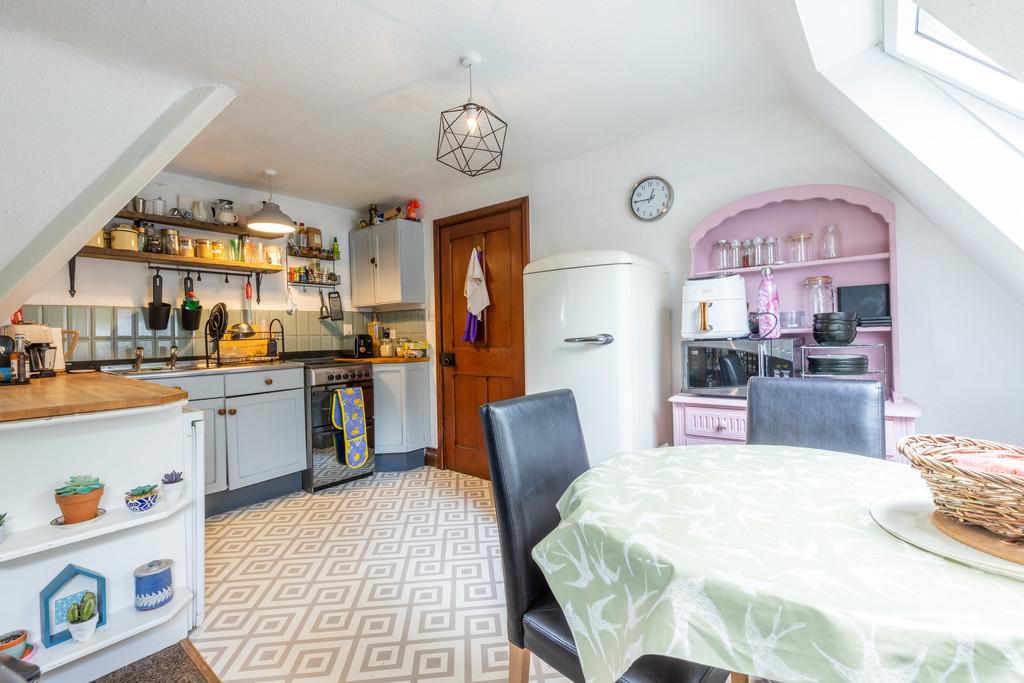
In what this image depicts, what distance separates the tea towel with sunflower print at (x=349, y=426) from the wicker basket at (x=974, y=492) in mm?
3312

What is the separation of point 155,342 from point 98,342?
0.30 meters

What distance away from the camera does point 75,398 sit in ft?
5.23

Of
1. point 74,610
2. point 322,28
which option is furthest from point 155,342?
point 322,28

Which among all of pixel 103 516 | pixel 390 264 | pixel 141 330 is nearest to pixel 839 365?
pixel 103 516

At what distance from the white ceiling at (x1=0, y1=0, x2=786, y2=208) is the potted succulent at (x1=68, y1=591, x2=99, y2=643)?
2026mm

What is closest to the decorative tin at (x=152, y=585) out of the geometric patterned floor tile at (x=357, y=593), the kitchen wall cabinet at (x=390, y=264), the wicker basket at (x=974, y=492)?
the geometric patterned floor tile at (x=357, y=593)

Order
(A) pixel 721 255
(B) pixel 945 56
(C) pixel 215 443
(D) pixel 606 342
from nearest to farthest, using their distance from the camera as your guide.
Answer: (B) pixel 945 56, (D) pixel 606 342, (A) pixel 721 255, (C) pixel 215 443

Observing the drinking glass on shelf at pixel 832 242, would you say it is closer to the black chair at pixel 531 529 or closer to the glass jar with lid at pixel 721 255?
the glass jar with lid at pixel 721 255

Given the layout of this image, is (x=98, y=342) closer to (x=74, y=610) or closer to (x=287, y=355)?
(x=287, y=355)

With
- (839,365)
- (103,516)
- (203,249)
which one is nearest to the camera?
(103,516)

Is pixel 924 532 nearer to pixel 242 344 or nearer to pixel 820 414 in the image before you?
pixel 820 414

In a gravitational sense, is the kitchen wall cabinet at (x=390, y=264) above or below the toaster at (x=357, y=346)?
above

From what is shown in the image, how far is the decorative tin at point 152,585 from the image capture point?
63.0 inches

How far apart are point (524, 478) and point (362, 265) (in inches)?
136
